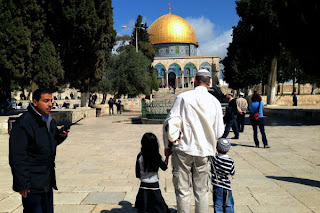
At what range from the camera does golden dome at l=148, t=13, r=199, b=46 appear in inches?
2576

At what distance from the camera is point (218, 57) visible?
59.4 m

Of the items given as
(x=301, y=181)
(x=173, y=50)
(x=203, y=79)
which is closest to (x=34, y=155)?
(x=203, y=79)

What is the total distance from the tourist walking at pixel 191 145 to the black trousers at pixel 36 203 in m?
1.19

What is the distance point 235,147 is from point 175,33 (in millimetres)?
59813

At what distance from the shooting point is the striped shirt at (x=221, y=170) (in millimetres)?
3250

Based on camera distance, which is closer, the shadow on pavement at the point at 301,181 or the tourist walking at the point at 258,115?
the shadow on pavement at the point at 301,181

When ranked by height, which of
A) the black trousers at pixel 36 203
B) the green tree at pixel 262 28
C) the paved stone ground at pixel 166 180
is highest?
the green tree at pixel 262 28

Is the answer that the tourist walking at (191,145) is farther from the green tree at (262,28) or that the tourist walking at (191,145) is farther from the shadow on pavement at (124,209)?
the green tree at (262,28)

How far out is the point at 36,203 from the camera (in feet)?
8.32

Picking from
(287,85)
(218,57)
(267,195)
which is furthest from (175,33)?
(267,195)

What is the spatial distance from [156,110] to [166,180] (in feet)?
39.7

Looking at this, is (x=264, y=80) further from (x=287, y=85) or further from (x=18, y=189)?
(x=18, y=189)

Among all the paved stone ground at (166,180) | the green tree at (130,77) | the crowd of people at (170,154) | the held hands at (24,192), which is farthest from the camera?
the green tree at (130,77)

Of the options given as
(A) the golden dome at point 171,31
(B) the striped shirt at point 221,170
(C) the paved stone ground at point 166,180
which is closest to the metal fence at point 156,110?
(C) the paved stone ground at point 166,180
